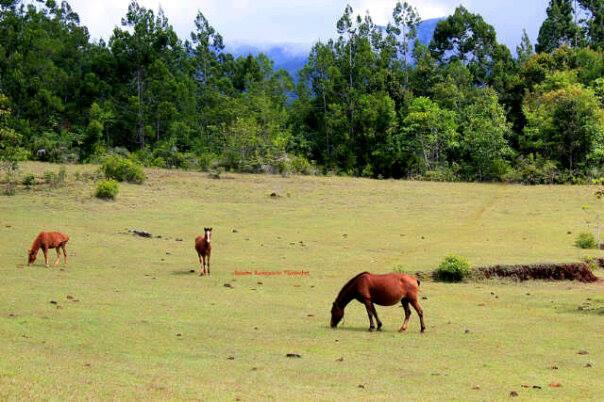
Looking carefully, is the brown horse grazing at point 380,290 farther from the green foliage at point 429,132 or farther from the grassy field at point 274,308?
the green foliage at point 429,132

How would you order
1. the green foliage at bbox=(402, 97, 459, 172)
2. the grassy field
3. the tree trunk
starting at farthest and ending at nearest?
the tree trunk → the green foliage at bbox=(402, 97, 459, 172) → the grassy field

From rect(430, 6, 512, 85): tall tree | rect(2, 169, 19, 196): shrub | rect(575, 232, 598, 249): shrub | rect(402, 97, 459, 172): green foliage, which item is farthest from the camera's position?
rect(430, 6, 512, 85): tall tree

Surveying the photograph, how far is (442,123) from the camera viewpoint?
7362 centimetres

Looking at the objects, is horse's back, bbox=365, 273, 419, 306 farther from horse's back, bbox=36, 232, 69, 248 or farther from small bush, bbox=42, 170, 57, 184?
small bush, bbox=42, 170, 57, 184

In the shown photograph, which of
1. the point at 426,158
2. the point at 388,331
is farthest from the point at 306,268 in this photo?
the point at 426,158

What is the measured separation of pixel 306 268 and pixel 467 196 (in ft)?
94.5

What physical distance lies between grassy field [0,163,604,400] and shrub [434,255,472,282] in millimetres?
927

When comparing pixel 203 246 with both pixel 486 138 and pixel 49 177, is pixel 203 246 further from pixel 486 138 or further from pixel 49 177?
pixel 486 138

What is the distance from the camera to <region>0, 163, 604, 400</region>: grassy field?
1280 cm

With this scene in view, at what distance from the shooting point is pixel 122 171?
5262cm

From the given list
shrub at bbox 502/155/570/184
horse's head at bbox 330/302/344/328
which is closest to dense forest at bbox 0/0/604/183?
shrub at bbox 502/155/570/184

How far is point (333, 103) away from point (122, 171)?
34780 millimetres

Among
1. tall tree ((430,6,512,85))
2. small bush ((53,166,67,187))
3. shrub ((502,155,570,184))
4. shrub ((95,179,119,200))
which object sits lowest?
shrub ((95,179,119,200))

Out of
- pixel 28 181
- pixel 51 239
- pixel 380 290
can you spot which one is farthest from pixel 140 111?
pixel 380 290
